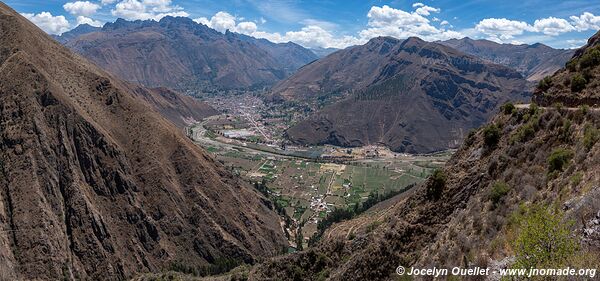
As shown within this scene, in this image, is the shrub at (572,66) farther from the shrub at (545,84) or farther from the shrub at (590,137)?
the shrub at (590,137)

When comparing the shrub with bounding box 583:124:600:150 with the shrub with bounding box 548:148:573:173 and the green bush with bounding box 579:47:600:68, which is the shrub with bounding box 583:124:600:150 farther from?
Answer: the green bush with bounding box 579:47:600:68

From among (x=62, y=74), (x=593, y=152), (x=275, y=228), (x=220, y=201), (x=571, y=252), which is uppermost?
(x=62, y=74)

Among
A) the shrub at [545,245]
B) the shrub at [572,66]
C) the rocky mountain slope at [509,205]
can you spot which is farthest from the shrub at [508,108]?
the shrub at [545,245]

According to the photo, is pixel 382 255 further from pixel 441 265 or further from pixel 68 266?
pixel 68 266

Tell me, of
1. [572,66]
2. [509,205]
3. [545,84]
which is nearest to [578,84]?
[545,84]

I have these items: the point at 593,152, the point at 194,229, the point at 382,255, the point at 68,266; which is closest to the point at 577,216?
the point at 593,152
